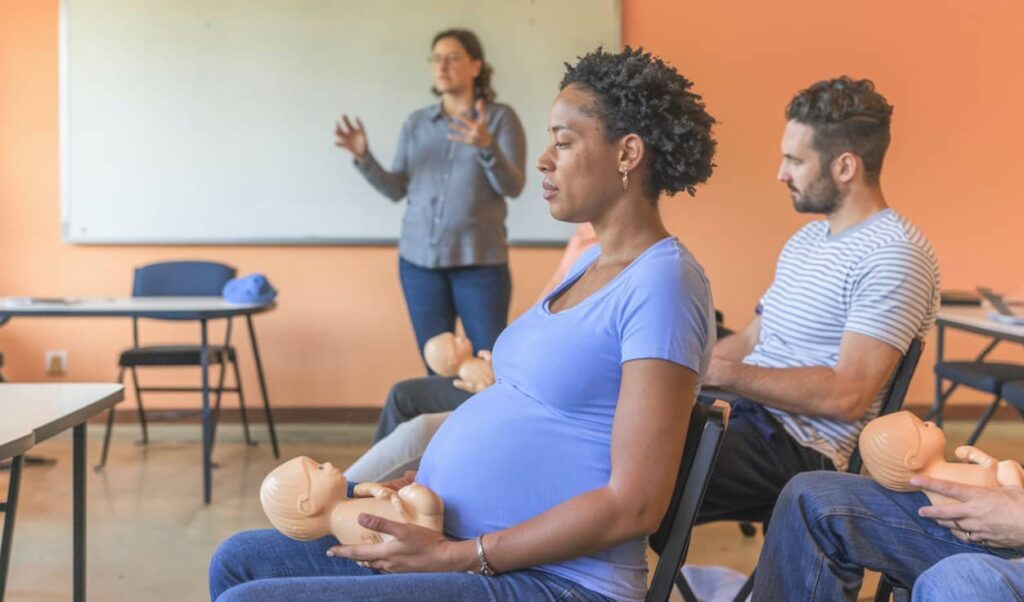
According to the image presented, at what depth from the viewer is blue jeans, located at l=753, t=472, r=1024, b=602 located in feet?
4.80

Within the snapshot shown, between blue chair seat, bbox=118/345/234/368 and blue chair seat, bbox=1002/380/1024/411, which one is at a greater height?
blue chair seat, bbox=1002/380/1024/411

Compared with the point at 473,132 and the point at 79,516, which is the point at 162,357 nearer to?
the point at 473,132

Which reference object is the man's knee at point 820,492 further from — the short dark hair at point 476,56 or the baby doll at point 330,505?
the short dark hair at point 476,56

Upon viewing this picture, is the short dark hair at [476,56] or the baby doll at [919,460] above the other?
the short dark hair at [476,56]

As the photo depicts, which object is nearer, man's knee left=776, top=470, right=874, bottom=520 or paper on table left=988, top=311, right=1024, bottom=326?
man's knee left=776, top=470, right=874, bottom=520

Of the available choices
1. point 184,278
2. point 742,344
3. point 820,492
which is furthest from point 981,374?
point 184,278

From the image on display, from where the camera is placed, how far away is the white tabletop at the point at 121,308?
350cm

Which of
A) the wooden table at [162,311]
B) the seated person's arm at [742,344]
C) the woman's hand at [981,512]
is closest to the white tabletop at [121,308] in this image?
the wooden table at [162,311]

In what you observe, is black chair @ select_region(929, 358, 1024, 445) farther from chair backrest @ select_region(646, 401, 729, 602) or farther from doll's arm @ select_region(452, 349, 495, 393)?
chair backrest @ select_region(646, 401, 729, 602)

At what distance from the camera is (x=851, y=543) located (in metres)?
1.46

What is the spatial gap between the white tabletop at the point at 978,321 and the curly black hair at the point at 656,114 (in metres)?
2.14

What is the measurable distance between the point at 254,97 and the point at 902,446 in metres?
3.80

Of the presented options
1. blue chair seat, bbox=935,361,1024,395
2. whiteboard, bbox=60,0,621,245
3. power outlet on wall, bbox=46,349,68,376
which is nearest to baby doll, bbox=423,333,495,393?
blue chair seat, bbox=935,361,1024,395

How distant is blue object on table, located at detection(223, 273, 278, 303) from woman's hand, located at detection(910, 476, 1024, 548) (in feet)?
9.38
